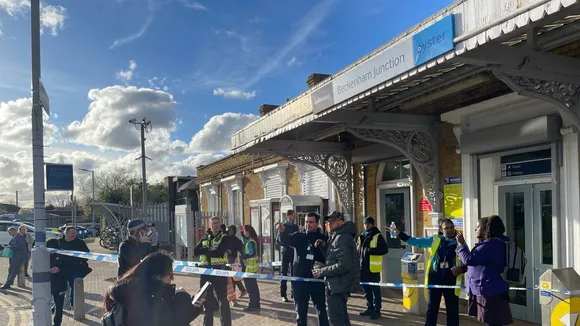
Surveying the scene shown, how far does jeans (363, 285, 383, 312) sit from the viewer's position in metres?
7.45

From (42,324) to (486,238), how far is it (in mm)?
5314

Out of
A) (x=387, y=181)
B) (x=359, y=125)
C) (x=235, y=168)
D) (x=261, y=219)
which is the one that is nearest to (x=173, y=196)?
(x=235, y=168)

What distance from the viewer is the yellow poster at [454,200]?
312 inches

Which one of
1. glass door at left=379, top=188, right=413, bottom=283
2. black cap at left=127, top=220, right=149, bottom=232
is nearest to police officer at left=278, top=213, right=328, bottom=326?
black cap at left=127, top=220, right=149, bottom=232

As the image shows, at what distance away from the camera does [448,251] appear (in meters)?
6.04

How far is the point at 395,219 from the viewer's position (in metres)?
10.0

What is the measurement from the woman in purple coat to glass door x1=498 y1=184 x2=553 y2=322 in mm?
1962

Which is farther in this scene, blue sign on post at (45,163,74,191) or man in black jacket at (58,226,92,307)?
man in black jacket at (58,226,92,307)

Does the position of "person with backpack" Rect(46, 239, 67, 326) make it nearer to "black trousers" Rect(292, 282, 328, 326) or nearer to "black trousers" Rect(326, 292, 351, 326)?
"black trousers" Rect(292, 282, 328, 326)

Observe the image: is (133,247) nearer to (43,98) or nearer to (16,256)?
(43,98)

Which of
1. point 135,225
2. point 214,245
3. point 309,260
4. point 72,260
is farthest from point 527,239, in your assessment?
point 72,260

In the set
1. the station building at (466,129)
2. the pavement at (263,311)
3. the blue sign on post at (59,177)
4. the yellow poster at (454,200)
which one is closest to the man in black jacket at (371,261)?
the pavement at (263,311)

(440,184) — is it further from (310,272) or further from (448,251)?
(310,272)

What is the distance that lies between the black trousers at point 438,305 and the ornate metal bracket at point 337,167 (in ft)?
14.1
